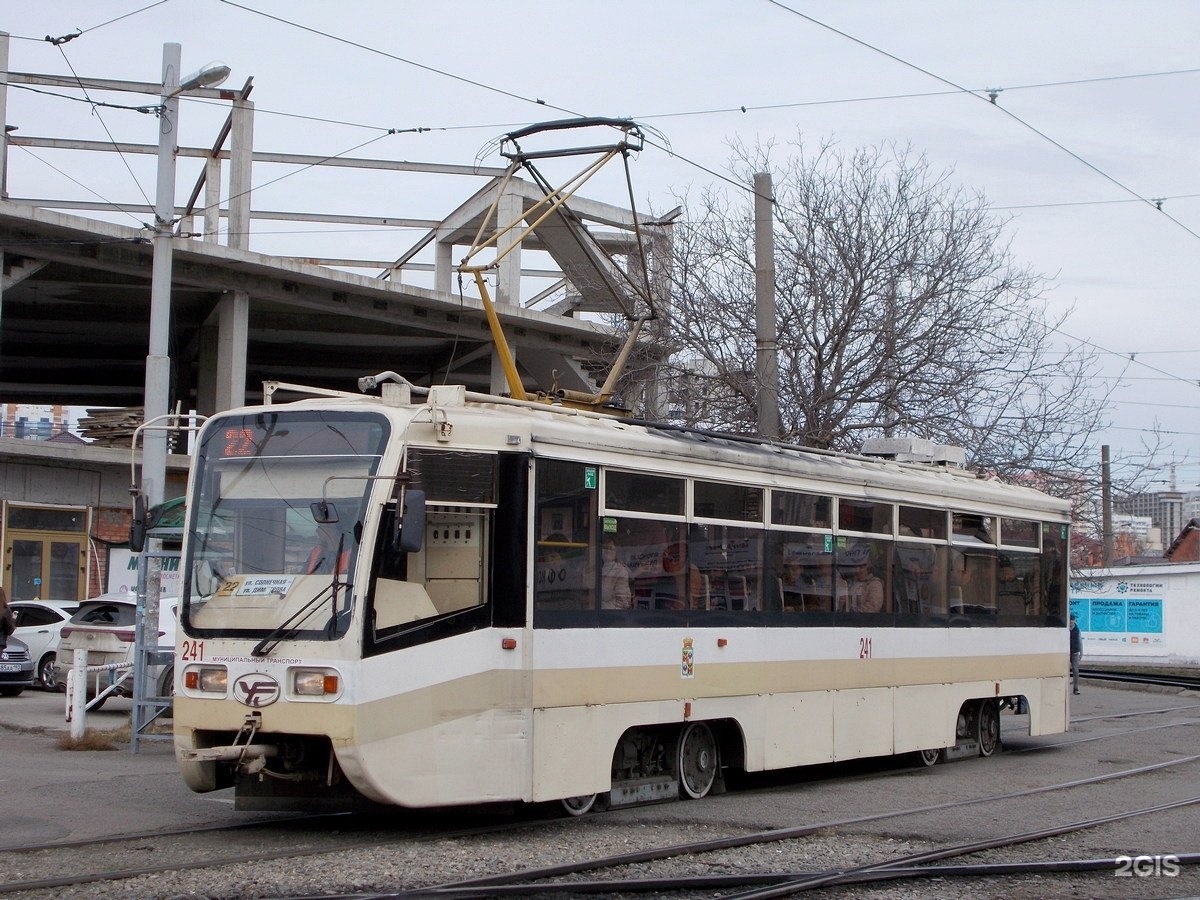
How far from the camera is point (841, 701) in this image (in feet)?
42.2

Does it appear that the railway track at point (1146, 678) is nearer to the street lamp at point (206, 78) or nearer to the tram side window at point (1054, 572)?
the tram side window at point (1054, 572)

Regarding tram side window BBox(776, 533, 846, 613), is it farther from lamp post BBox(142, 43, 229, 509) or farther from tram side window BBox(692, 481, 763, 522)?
lamp post BBox(142, 43, 229, 509)

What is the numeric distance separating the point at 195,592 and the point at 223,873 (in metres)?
2.05

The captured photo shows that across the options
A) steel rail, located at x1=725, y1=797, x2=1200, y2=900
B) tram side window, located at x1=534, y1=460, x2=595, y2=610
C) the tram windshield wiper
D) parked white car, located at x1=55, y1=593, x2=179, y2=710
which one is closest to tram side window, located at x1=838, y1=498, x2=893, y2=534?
steel rail, located at x1=725, y1=797, x2=1200, y2=900

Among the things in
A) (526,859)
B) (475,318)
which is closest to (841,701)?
(526,859)

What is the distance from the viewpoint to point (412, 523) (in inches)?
337

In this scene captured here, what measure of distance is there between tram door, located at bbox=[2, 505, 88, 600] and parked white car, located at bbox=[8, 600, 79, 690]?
4.82 meters

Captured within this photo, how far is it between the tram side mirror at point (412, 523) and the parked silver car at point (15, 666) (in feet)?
45.5

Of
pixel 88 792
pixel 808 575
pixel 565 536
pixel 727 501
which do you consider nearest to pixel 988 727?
pixel 808 575

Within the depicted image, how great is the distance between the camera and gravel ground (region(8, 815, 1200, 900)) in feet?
25.5

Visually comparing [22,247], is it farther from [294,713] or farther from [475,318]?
[294,713]

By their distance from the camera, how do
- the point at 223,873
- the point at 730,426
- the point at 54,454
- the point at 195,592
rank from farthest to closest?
the point at 54,454 → the point at 730,426 → the point at 195,592 → the point at 223,873

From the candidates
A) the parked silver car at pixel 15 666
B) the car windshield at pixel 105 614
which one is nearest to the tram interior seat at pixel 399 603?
the car windshield at pixel 105 614

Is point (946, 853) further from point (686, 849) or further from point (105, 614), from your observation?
point (105, 614)
